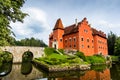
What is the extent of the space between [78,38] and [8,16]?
4025cm

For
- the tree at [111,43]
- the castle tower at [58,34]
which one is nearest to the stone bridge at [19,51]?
the castle tower at [58,34]

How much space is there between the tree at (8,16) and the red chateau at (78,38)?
39.7m

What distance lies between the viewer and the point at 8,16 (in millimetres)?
15492

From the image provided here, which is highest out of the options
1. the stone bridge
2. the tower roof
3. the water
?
the tower roof

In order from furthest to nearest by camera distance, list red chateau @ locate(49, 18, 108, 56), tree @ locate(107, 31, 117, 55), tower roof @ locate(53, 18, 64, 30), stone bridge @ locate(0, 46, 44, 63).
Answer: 1. tree @ locate(107, 31, 117, 55)
2. tower roof @ locate(53, 18, 64, 30)
3. red chateau @ locate(49, 18, 108, 56)
4. stone bridge @ locate(0, 46, 44, 63)

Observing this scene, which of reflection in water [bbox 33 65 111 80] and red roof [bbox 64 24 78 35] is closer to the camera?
reflection in water [bbox 33 65 111 80]

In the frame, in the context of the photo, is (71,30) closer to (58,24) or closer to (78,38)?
(58,24)

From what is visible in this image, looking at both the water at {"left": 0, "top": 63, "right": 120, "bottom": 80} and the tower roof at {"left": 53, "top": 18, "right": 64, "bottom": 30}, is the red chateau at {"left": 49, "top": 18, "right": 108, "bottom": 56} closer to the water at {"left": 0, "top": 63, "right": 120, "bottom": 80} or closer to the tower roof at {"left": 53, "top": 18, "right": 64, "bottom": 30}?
the tower roof at {"left": 53, "top": 18, "right": 64, "bottom": 30}

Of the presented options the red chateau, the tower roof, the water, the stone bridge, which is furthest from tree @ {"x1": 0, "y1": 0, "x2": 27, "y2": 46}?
the tower roof

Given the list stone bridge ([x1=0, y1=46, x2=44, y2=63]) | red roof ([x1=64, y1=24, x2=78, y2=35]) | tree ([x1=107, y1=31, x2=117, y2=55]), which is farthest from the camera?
tree ([x1=107, y1=31, x2=117, y2=55])

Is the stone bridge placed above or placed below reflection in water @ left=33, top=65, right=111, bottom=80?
above

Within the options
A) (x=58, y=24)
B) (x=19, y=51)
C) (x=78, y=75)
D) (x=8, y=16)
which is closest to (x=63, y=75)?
(x=78, y=75)

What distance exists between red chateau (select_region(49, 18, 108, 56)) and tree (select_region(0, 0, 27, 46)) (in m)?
39.7

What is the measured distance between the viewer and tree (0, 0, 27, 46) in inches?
534
